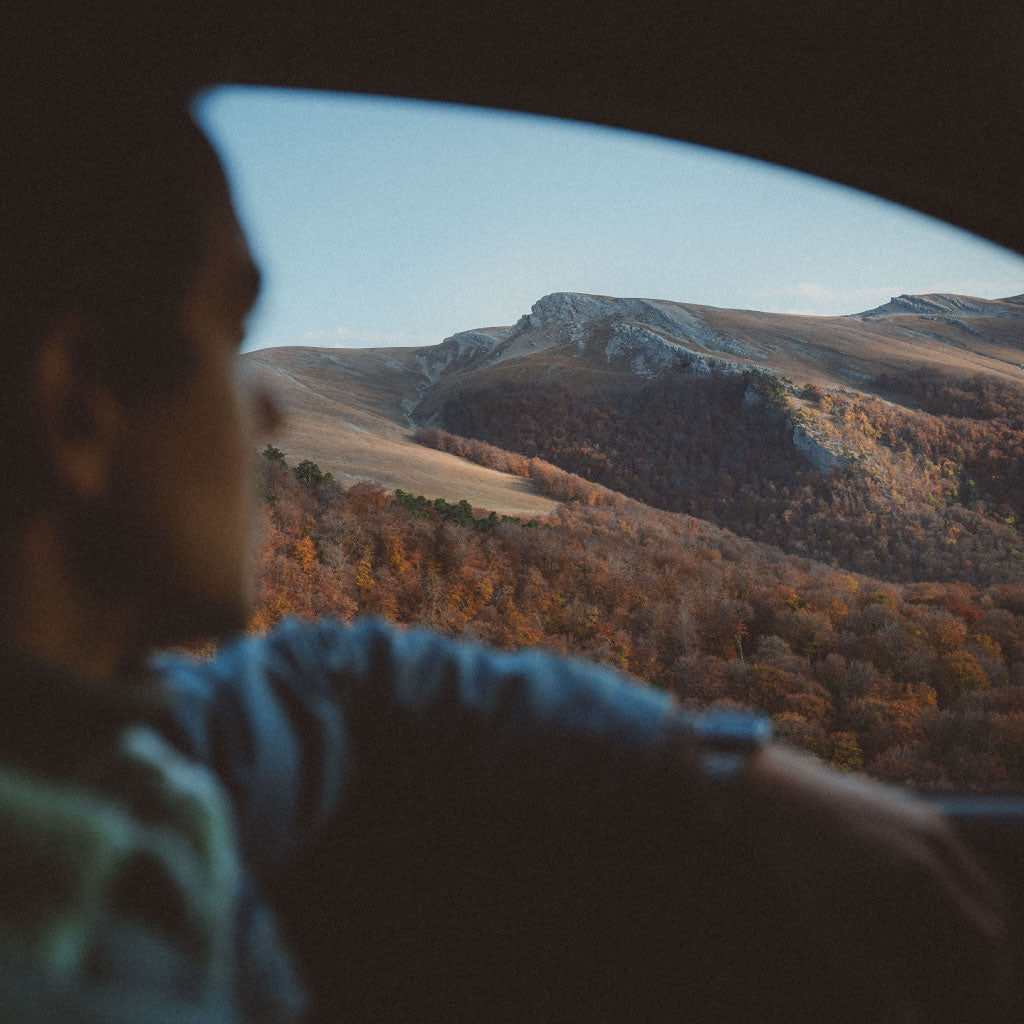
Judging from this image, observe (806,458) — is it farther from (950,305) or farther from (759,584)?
(950,305)

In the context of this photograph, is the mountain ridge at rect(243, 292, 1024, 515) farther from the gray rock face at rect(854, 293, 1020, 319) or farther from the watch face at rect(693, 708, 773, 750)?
the watch face at rect(693, 708, 773, 750)

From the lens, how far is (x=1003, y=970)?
1.17 meters

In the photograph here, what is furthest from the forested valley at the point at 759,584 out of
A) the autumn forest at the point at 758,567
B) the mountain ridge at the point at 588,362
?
the mountain ridge at the point at 588,362

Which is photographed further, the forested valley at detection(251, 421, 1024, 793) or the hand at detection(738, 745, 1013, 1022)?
the forested valley at detection(251, 421, 1024, 793)

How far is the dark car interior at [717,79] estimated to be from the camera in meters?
1.10

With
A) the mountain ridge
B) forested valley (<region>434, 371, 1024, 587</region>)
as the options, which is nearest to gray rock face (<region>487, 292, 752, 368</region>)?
the mountain ridge

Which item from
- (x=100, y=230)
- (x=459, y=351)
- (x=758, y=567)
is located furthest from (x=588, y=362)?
(x=100, y=230)

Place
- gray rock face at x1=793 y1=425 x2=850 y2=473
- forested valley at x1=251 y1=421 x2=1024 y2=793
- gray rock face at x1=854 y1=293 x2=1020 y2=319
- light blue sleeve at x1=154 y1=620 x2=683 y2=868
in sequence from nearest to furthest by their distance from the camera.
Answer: light blue sleeve at x1=154 y1=620 x2=683 y2=868
forested valley at x1=251 y1=421 x2=1024 y2=793
gray rock face at x1=793 y1=425 x2=850 y2=473
gray rock face at x1=854 y1=293 x2=1020 y2=319

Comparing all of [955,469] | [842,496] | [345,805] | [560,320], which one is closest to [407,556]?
[345,805]

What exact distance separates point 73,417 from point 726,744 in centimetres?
104

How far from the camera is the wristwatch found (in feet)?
3.61

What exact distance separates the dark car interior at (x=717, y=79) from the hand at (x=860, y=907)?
258 millimetres

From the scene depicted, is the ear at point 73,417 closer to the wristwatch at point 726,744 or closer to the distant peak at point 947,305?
the wristwatch at point 726,744

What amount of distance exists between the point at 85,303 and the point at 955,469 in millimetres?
5364
